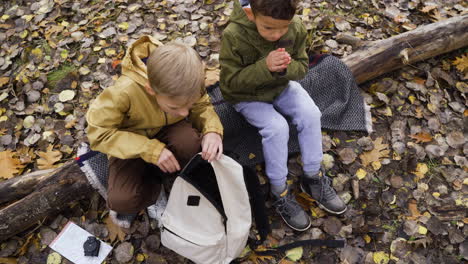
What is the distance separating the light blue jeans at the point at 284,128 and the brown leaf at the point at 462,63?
1.75m

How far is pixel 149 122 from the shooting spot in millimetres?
2152

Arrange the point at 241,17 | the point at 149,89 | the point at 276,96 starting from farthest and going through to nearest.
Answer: the point at 276,96
the point at 241,17
the point at 149,89

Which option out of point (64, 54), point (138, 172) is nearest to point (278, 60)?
point (138, 172)

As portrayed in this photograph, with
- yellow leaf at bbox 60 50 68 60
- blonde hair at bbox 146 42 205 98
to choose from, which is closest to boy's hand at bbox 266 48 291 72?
blonde hair at bbox 146 42 205 98

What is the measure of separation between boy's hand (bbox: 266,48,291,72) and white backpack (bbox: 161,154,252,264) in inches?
25.0

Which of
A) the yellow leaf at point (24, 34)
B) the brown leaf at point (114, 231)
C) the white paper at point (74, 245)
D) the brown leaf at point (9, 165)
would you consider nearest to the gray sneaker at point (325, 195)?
the brown leaf at point (114, 231)

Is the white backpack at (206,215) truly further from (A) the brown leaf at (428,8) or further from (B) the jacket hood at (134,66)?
(A) the brown leaf at (428,8)

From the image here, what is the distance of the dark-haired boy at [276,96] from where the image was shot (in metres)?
2.22

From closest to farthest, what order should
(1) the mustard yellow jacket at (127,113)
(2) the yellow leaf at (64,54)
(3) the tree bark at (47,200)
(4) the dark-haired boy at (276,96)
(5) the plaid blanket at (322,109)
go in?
(1) the mustard yellow jacket at (127,113) → (4) the dark-haired boy at (276,96) → (3) the tree bark at (47,200) → (5) the plaid blanket at (322,109) → (2) the yellow leaf at (64,54)

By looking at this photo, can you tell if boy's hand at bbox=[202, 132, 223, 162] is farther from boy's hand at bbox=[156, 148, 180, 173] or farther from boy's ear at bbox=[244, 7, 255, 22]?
boy's ear at bbox=[244, 7, 255, 22]

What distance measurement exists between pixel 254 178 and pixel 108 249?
116 cm

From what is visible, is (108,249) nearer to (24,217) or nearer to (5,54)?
(24,217)

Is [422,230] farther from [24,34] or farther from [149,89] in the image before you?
[24,34]

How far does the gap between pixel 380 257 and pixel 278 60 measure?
4.96 ft
